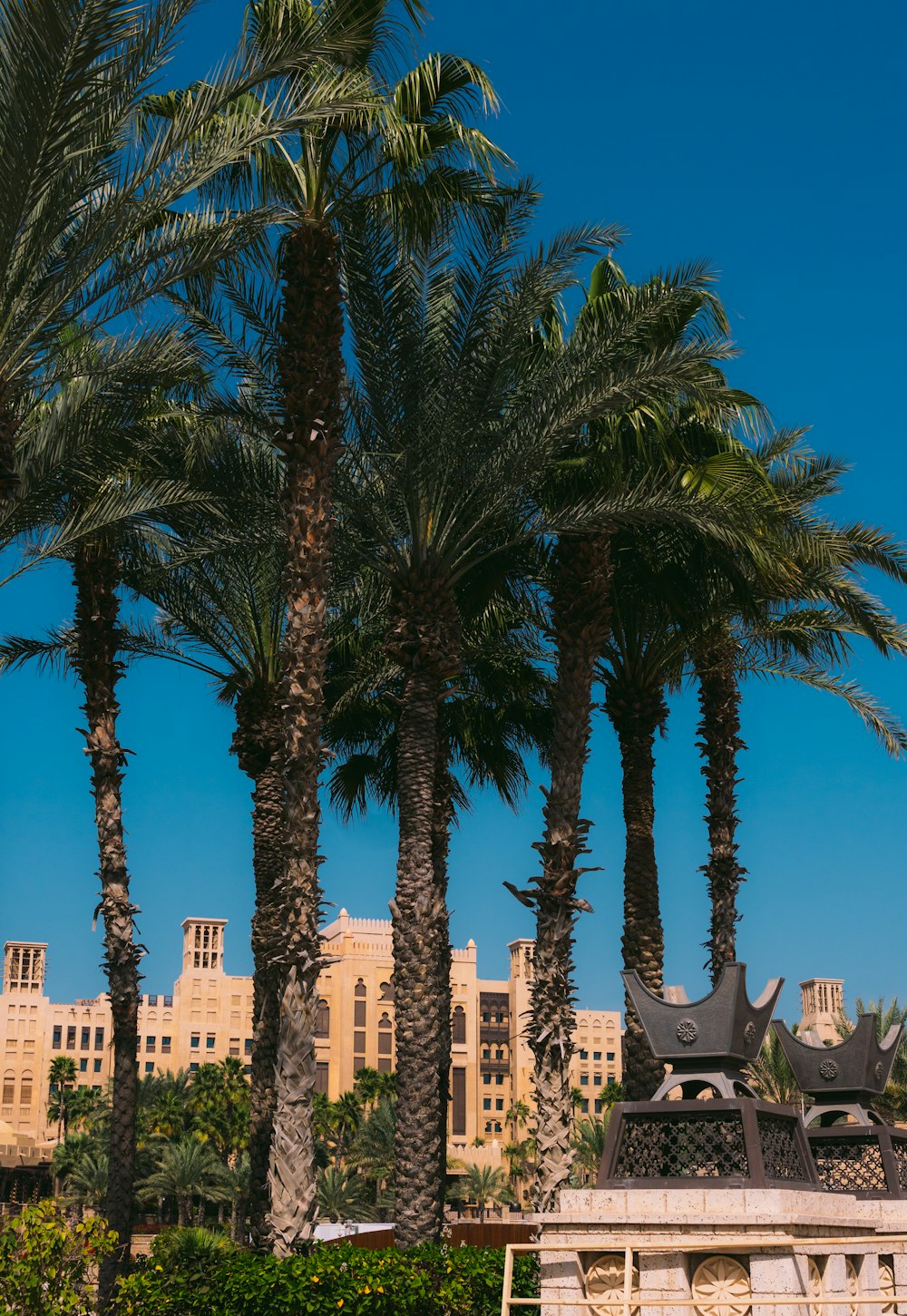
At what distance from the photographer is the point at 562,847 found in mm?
17219

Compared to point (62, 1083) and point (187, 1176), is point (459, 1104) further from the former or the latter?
point (187, 1176)

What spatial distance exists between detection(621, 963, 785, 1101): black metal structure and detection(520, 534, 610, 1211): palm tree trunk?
611 centimetres

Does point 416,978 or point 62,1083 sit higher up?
point 416,978

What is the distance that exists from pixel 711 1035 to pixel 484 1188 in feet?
268

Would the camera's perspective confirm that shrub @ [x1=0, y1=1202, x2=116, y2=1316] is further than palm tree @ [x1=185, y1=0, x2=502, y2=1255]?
No

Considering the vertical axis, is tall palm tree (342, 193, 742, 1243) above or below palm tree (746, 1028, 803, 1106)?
above

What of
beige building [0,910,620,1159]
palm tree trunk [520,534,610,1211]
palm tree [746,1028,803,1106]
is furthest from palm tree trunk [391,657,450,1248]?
beige building [0,910,620,1159]

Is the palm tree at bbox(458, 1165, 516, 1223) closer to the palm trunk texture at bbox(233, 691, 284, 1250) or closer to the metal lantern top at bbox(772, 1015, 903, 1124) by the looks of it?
the palm trunk texture at bbox(233, 691, 284, 1250)

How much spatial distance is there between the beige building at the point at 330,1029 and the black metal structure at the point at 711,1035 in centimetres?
9414

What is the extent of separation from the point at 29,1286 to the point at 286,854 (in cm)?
468

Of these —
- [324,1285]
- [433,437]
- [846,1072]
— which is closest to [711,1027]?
[846,1072]

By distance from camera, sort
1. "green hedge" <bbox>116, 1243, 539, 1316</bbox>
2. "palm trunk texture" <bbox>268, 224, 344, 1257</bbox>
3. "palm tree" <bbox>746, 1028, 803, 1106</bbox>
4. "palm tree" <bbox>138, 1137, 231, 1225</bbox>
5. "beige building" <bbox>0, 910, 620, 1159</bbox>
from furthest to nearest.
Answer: "beige building" <bbox>0, 910, 620, 1159</bbox>
"palm tree" <bbox>138, 1137, 231, 1225</bbox>
"palm tree" <bbox>746, 1028, 803, 1106</bbox>
"palm trunk texture" <bbox>268, 224, 344, 1257</bbox>
"green hedge" <bbox>116, 1243, 539, 1316</bbox>

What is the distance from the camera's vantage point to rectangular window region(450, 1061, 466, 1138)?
360ft

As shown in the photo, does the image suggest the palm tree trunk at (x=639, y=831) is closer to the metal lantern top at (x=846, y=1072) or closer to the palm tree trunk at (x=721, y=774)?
the palm tree trunk at (x=721, y=774)
